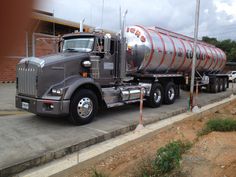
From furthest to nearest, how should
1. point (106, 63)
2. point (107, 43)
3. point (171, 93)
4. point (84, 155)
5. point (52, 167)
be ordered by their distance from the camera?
point (171, 93), point (106, 63), point (107, 43), point (84, 155), point (52, 167)

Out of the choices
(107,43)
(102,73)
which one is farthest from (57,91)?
(107,43)

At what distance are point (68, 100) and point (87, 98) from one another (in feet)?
2.42

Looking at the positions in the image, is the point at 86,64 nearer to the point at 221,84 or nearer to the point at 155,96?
the point at 155,96

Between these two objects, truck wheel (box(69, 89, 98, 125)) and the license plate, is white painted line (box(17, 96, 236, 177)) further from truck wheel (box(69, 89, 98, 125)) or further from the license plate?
the license plate

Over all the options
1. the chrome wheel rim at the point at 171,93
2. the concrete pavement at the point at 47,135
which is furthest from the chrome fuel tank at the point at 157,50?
the concrete pavement at the point at 47,135

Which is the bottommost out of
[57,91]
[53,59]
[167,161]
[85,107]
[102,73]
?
[167,161]

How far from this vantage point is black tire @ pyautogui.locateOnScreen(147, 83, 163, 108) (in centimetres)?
1068

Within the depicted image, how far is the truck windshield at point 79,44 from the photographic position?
838 cm

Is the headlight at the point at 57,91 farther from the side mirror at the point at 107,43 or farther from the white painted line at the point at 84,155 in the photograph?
the side mirror at the point at 107,43

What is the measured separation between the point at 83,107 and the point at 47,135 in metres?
1.45

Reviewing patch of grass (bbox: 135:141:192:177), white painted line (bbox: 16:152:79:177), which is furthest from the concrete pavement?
patch of grass (bbox: 135:141:192:177)

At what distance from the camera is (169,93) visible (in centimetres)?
1195

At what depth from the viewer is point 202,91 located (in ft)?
60.5

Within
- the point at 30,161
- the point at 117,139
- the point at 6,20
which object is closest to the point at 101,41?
the point at 117,139
